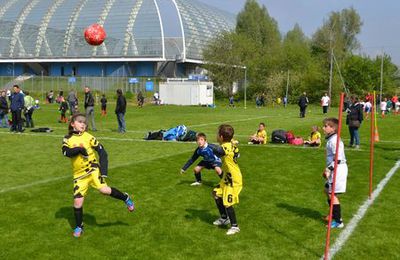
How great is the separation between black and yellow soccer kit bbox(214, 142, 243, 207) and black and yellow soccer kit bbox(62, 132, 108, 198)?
68.5 inches

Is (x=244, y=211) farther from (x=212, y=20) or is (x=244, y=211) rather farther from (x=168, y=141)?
(x=212, y=20)

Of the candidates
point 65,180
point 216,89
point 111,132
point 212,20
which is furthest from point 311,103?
point 65,180

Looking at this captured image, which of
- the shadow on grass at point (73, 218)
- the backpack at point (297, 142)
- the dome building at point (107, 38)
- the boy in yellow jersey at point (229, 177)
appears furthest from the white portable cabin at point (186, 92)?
the boy in yellow jersey at point (229, 177)

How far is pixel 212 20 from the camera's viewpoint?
104m

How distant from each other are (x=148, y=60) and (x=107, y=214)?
7657 cm

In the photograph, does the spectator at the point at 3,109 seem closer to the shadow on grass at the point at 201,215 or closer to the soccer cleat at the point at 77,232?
the shadow on grass at the point at 201,215

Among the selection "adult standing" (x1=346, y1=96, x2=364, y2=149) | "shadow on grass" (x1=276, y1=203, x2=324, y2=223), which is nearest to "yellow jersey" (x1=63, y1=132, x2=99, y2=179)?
"shadow on grass" (x1=276, y1=203, x2=324, y2=223)

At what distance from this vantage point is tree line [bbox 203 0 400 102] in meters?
68.7

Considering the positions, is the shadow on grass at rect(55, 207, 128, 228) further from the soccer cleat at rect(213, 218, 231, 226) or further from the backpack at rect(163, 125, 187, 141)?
the backpack at rect(163, 125, 187, 141)

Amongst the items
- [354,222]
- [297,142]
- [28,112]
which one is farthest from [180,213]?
[28,112]

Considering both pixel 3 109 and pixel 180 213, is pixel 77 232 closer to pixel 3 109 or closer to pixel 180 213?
pixel 180 213

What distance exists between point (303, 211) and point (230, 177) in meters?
2.12

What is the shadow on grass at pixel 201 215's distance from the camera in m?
8.30

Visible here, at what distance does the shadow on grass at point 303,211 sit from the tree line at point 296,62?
5612 cm
